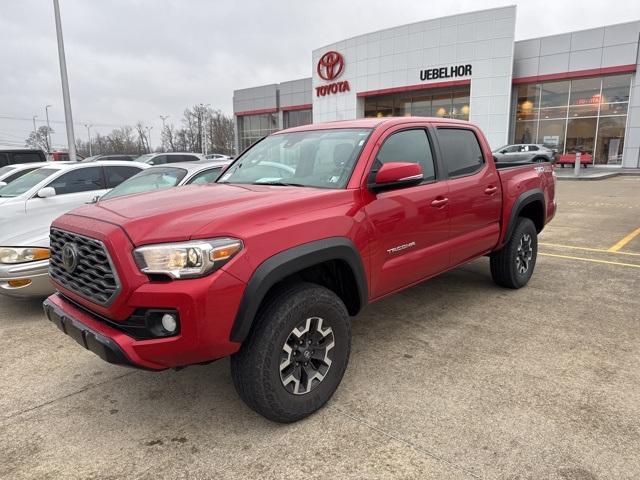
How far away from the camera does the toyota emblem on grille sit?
2.65m

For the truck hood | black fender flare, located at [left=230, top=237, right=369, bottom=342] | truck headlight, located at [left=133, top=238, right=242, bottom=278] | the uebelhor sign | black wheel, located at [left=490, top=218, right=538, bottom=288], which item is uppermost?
the uebelhor sign

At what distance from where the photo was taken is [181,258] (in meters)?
2.31

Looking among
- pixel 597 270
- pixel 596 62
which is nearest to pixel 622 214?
pixel 597 270

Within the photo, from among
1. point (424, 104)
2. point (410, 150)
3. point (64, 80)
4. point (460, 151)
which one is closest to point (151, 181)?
point (410, 150)

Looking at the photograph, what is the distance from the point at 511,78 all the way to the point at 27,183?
1097 inches

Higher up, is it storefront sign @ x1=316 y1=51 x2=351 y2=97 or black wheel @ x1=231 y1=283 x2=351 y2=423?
storefront sign @ x1=316 y1=51 x2=351 y2=97

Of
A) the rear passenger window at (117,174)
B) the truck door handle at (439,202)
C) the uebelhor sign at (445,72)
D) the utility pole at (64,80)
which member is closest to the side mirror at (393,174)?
the truck door handle at (439,202)

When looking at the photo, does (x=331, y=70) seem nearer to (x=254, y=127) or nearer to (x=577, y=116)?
(x=254, y=127)

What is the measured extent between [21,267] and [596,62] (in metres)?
31.2

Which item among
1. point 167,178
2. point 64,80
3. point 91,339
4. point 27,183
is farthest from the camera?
point 64,80

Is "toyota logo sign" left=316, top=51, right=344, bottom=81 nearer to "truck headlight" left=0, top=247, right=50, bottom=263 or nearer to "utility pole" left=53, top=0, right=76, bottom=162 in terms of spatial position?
"utility pole" left=53, top=0, right=76, bottom=162

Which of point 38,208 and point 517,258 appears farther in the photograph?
point 38,208

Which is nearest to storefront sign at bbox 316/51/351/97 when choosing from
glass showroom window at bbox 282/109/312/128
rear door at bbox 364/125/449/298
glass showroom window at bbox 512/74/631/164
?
glass showroom window at bbox 282/109/312/128

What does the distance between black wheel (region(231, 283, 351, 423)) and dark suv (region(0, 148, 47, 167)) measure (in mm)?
13066
